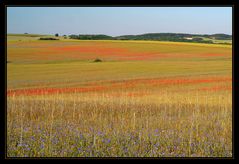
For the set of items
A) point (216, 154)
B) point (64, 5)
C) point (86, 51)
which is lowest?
point (216, 154)

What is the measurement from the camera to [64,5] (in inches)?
181

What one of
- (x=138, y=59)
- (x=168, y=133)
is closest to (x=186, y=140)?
(x=168, y=133)

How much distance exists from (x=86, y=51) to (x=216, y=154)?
42.9 meters

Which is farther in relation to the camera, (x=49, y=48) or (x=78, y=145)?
(x=49, y=48)

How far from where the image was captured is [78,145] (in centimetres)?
559

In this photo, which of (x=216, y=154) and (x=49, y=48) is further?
(x=49, y=48)
